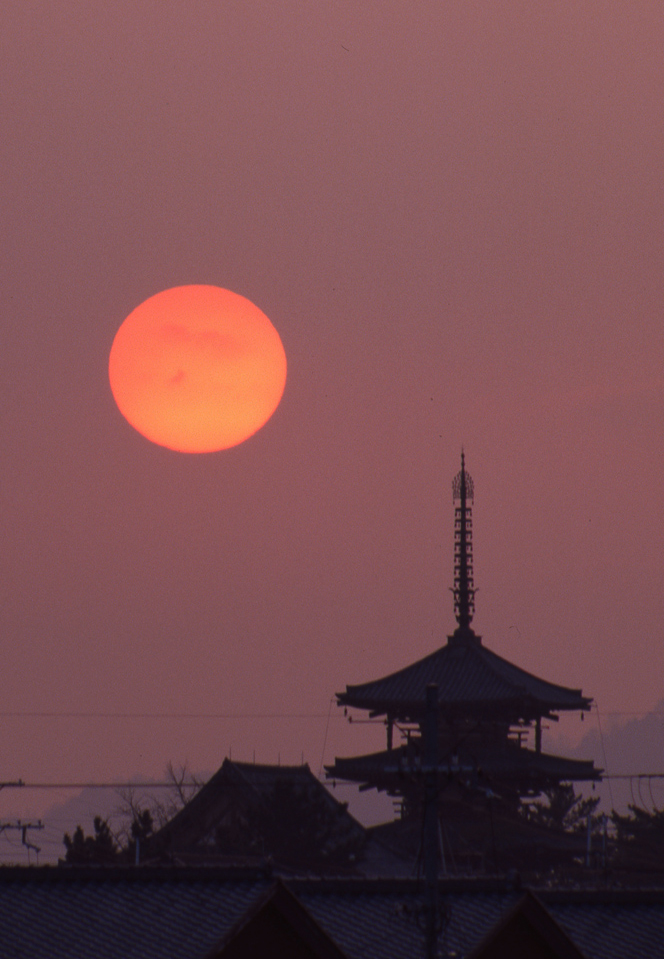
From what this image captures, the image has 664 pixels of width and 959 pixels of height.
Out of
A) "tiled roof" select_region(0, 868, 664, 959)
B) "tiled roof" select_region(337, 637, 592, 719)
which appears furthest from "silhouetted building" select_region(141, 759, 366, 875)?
"tiled roof" select_region(0, 868, 664, 959)

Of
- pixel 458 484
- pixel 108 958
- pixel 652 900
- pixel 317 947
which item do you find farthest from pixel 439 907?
pixel 458 484

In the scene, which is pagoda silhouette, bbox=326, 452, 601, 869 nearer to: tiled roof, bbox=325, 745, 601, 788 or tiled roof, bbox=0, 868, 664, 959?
tiled roof, bbox=325, 745, 601, 788

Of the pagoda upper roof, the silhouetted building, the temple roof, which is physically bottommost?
the silhouetted building

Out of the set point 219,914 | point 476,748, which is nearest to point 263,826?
point 476,748

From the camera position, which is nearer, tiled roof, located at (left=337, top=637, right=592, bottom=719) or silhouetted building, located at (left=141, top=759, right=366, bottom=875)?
silhouetted building, located at (left=141, top=759, right=366, bottom=875)

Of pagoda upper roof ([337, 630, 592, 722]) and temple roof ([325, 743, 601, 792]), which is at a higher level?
pagoda upper roof ([337, 630, 592, 722])

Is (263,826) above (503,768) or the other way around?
the other way around

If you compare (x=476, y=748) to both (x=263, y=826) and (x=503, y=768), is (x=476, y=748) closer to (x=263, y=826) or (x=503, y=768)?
(x=503, y=768)
